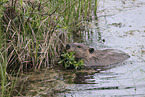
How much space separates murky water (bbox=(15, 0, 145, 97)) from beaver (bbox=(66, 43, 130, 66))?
26 centimetres

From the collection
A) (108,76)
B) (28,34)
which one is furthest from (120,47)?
(28,34)

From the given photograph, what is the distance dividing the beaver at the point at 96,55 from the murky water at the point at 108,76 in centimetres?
26

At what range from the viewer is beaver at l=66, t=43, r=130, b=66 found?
5969 millimetres

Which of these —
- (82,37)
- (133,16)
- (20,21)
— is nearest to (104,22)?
(133,16)

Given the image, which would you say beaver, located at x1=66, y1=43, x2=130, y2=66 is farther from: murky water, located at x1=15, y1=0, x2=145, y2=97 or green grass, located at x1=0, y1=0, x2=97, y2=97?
green grass, located at x1=0, y1=0, x2=97, y2=97

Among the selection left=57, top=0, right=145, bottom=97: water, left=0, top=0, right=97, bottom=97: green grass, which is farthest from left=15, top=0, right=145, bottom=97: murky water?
left=0, top=0, right=97, bottom=97: green grass

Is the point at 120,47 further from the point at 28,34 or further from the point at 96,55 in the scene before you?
the point at 28,34

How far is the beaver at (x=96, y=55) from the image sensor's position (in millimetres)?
5969

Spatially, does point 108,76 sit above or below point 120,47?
below

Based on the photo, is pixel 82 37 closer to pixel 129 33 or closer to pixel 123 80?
pixel 129 33

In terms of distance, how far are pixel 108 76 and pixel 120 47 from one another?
1985mm

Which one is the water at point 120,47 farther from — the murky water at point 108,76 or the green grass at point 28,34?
the green grass at point 28,34

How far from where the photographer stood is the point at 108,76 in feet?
17.1

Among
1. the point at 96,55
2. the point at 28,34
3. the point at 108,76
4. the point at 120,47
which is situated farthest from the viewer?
the point at 120,47
